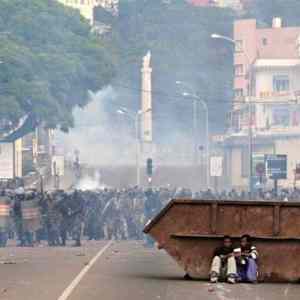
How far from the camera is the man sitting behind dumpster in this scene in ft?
92.0

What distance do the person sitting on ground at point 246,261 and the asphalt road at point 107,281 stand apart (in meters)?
0.36

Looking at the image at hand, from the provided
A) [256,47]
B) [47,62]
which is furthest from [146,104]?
[47,62]

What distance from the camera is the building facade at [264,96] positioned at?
108006 millimetres

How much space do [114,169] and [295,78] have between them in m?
15.8

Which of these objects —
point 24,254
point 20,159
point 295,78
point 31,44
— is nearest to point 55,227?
point 24,254

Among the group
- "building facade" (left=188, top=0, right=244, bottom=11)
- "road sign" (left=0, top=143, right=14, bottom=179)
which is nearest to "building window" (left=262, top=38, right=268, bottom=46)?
"building facade" (left=188, top=0, right=244, bottom=11)

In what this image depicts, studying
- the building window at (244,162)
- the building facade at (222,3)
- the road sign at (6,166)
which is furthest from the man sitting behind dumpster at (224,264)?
the building facade at (222,3)

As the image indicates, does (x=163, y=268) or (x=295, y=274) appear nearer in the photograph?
(x=295, y=274)

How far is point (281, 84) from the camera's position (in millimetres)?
123062

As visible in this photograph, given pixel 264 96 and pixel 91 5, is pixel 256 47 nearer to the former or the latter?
pixel 264 96

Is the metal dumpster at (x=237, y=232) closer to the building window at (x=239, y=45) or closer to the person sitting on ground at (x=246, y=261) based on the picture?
the person sitting on ground at (x=246, y=261)

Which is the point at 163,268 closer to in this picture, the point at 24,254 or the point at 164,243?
the point at 164,243

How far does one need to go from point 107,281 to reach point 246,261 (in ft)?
7.63

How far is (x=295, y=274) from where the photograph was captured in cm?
2859
